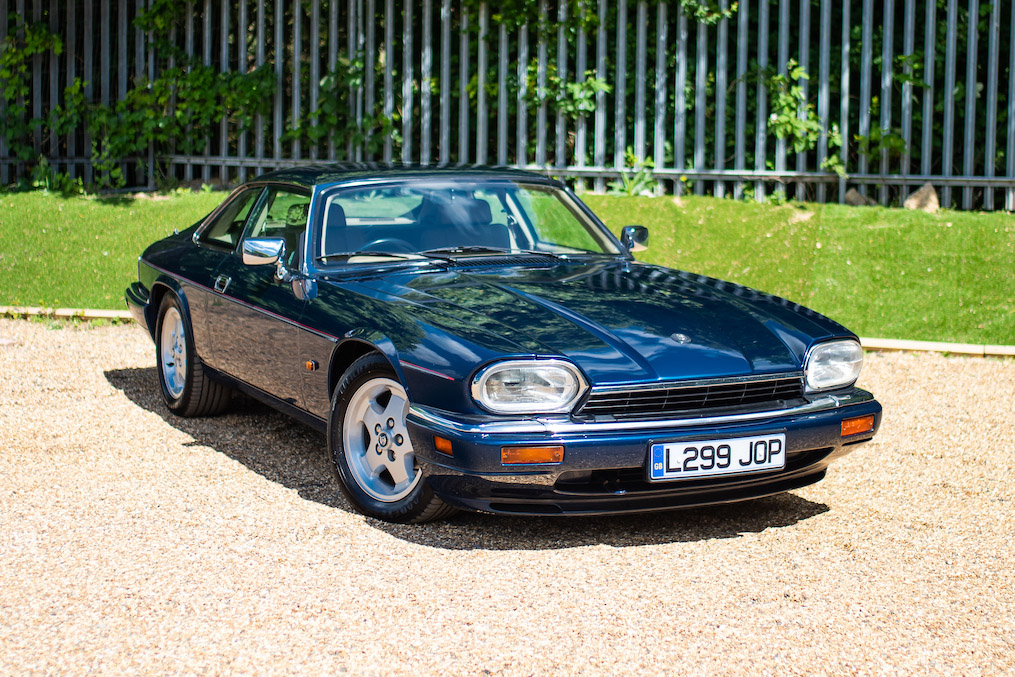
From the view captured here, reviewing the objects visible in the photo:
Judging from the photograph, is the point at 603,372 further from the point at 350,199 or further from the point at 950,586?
the point at 350,199

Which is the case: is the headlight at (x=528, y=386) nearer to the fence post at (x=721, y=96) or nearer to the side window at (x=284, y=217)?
the side window at (x=284, y=217)

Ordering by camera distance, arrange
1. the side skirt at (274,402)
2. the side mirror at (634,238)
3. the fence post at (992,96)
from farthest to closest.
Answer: the fence post at (992,96) → the side mirror at (634,238) → the side skirt at (274,402)

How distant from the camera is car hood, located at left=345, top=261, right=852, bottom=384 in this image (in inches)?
160

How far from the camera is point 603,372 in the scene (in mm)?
3994

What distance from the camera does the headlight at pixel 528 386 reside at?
3.96 meters

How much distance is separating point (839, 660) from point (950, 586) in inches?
32.9

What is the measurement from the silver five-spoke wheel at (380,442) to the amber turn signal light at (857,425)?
62.9 inches

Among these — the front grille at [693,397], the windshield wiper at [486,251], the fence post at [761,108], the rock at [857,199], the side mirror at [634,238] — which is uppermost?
the fence post at [761,108]

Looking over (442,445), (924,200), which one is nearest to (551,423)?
(442,445)

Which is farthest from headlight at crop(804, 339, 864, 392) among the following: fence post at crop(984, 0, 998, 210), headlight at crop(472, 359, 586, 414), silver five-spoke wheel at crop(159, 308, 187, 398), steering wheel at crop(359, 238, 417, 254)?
fence post at crop(984, 0, 998, 210)

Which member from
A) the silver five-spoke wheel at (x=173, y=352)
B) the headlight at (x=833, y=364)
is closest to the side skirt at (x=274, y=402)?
the silver five-spoke wheel at (x=173, y=352)

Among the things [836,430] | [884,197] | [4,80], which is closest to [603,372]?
[836,430]

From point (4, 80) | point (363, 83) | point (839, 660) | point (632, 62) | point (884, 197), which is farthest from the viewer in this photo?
point (4, 80)

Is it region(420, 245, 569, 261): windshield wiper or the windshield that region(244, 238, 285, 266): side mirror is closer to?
the windshield
